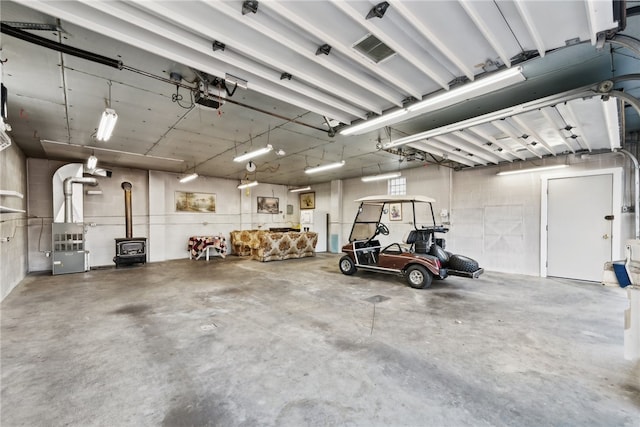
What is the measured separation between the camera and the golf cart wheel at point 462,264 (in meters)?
5.44

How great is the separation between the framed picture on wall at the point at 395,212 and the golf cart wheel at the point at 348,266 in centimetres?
370

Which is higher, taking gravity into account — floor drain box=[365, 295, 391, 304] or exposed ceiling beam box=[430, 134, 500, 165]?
exposed ceiling beam box=[430, 134, 500, 165]

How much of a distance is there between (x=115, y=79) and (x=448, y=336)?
5450 mm

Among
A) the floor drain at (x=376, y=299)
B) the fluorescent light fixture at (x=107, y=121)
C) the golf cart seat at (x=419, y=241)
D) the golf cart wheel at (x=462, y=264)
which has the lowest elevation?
the floor drain at (x=376, y=299)

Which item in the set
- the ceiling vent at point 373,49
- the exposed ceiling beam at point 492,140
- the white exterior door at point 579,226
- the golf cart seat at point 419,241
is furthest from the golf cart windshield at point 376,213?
the ceiling vent at point 373,49

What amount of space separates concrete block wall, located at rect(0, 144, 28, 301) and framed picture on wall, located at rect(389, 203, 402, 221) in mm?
10087

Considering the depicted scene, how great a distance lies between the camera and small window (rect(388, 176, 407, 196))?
9.84 meters

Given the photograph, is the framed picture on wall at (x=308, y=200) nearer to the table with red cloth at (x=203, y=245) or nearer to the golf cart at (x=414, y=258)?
the table with red cloth at (x=203, y=245)

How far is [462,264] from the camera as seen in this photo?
5504 millimetres

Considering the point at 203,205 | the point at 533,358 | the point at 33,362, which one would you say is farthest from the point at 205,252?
the point at 533,358

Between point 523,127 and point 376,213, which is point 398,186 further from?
point 523,127

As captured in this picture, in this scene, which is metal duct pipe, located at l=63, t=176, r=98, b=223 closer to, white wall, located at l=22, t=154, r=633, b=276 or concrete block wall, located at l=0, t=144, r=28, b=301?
white wall, located at l=22, t=154, r=633, b=276

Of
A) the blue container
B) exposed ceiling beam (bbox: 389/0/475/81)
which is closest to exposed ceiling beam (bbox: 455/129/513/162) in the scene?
exposed ceiling beam (bbox: 389/0/475/81)

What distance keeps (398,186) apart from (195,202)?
835 cm
